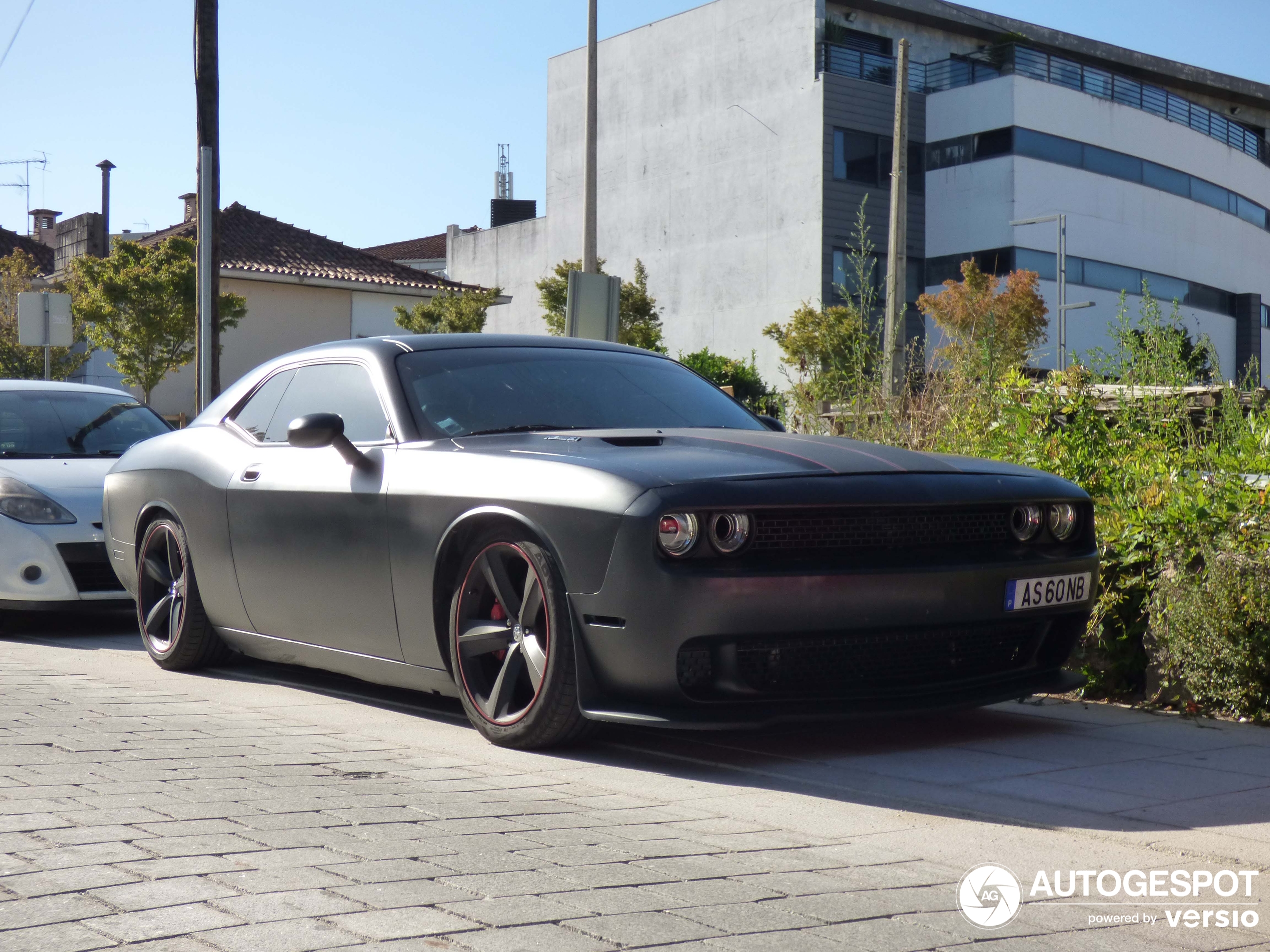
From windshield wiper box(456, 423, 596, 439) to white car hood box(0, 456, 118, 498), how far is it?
3927mm

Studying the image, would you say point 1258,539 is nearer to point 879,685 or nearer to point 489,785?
point 879,685

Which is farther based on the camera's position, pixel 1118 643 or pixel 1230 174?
pixel 1230 174

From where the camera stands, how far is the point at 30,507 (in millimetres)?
8250

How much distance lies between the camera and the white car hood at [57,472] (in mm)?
8398

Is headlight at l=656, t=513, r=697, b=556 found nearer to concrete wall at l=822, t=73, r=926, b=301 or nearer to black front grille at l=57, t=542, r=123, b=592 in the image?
black front grille at l=57, t=542, r=123, b=592

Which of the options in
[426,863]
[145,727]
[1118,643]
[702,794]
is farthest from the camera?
[1118,643]

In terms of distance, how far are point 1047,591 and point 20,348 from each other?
1511 inches

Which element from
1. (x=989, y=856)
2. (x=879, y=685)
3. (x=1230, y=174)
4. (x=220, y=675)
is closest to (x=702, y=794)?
(x=879, y=685)

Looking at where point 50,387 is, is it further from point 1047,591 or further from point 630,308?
point 630,308

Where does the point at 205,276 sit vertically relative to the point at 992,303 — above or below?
below

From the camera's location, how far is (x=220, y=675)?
6.75 metres

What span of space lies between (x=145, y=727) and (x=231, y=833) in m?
1.80

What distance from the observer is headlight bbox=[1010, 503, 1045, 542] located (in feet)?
16.0

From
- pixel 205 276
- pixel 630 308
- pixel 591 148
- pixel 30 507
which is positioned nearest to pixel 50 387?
pixel 30 507
